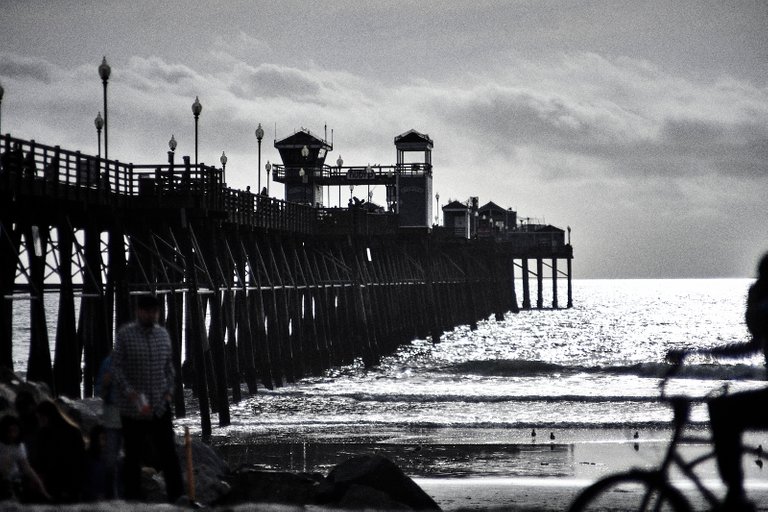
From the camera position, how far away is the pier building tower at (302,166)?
5722 centimetres

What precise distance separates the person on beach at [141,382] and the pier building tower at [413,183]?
136ft

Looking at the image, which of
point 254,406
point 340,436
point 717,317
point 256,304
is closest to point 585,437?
point 340,436

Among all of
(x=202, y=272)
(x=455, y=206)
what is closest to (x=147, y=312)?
(x=202, y=272)

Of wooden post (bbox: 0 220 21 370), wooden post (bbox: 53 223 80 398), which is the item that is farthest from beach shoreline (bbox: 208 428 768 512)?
wooden post (bbox: 0 220 21 370)

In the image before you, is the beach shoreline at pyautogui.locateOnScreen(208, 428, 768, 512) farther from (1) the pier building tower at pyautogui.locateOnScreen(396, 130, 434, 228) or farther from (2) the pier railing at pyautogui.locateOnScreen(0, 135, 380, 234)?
(1) the pier building tower at pyautogui.locateOnScreen(396, 130, 434, 228)

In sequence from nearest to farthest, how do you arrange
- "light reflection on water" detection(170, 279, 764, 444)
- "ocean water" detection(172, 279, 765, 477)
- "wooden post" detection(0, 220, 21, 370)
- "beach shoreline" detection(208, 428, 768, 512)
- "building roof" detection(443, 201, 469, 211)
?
1. "beach shoreline" detection(208, 428, 768, 512)
2. "wooden post" detection(0, 220, 21, 370)
3. "ocean water" detection(172, 279, 765, 477)
4. "light reflection on water" detection(170, 279, 764, 444)
5. "building roof" detection(443, 201, 469, 211)

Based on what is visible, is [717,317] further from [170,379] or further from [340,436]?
[170,379]

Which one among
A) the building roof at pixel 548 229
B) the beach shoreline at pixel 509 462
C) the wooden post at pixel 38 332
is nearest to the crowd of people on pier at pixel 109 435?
the beach shoreline at pixel 509 462

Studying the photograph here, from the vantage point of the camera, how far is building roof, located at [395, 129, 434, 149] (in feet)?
169

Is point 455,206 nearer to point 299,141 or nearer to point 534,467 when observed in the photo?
point 299,141

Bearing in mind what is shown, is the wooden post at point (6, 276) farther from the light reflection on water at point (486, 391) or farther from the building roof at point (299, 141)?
the building roof at point (299, 141)

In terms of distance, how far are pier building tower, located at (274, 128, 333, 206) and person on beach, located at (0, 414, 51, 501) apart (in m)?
48.5

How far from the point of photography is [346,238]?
143 feet

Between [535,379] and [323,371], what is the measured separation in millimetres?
7299
